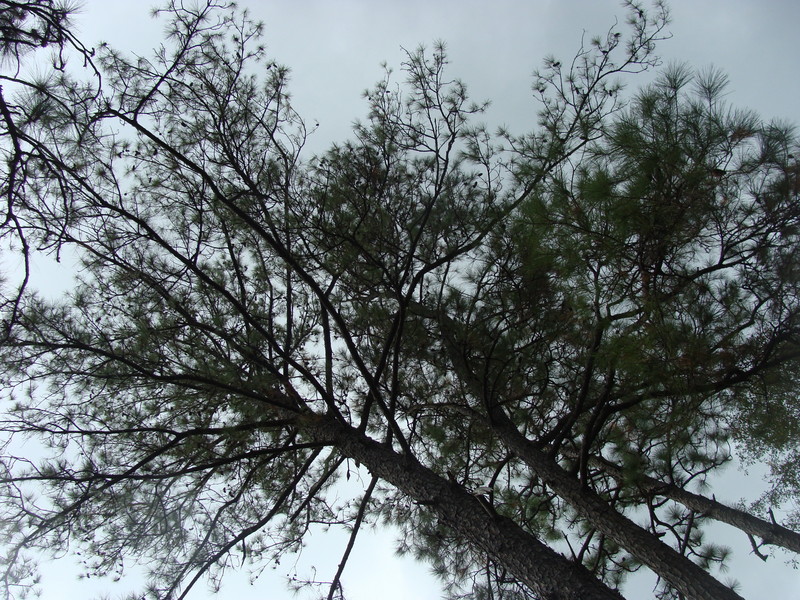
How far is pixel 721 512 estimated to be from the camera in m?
3.10

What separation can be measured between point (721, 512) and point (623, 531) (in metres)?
1.25

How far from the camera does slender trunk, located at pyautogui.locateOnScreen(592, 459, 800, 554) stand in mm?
2742

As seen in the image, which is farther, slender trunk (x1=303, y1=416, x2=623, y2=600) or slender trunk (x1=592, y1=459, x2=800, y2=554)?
slender trunk (x1=592, y1=459, x2=800, y2=554)

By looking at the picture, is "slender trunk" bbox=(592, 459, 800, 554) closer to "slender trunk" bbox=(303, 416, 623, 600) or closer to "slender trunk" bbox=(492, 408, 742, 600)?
"slender trunk" bbox=(492, 408, 742, 600)

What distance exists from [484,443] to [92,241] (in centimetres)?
291

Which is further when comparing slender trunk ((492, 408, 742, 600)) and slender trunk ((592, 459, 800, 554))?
slender trunk ((592, 459, 800, 554))

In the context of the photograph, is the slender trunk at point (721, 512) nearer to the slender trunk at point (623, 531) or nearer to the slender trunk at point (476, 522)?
the slender trunk at point (623, 531)

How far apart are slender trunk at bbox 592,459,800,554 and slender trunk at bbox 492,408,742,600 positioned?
233 millimetres

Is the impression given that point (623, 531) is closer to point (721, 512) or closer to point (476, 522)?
point (476, 522)

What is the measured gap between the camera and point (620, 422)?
315 cm

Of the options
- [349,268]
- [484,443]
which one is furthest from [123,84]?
[484,443]

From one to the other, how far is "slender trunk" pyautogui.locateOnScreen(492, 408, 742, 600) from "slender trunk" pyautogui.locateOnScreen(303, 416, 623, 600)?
247mm

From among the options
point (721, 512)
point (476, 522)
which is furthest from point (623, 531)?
point (721, 512)

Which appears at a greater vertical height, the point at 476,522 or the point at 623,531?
the point at 476,522
